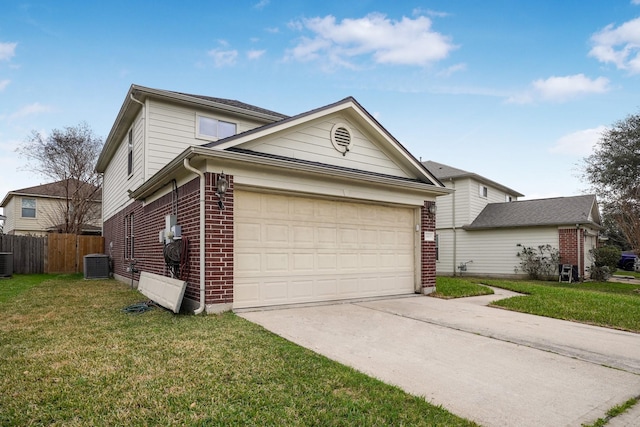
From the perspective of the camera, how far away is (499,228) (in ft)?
60.7

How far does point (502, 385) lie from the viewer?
12.0 feet

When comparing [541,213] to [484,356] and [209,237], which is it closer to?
[484,356]

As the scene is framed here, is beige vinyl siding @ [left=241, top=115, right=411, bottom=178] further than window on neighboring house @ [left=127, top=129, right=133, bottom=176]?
No

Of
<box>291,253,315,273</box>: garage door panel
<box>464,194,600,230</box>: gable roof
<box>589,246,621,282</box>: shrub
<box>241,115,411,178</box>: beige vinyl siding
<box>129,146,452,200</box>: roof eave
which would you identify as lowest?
<box>589,246,621,282</box>: shrub

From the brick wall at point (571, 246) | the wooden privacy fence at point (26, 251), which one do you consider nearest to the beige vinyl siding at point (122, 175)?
the wooden privacy fence at point (26, 251)

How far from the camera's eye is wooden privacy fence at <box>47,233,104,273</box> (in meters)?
17.5

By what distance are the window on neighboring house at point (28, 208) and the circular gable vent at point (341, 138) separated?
1089 inches

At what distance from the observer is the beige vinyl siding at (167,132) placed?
1060 cm

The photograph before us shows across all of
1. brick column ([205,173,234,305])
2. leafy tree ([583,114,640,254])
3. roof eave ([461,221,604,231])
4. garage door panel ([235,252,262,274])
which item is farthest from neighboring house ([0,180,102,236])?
leafy tree ([583,114,640,254])

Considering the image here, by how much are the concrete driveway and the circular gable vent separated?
12.1ft

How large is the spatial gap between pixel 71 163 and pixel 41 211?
20.1 feet

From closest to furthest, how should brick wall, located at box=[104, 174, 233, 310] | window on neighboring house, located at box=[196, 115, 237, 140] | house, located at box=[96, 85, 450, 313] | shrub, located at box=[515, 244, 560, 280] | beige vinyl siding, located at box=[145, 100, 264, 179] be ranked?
1. brick wall, located at box=[104, 174, 233, 310]
2. house, located at box=[96, 85, 450, 313]
3. beige vinyl siding, located at box=[145, 100, 264, 179]
4. window on neighboring house, located at box=[196, 115, 237, 140]
5. shrub, located at box=[515, 244, 560, 280]

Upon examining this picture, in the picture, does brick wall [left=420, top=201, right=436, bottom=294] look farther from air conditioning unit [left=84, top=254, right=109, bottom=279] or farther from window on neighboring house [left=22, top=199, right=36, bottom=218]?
window on neighboring house [left=22, top=199, right=36, bottom=218]

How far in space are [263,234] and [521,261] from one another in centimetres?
1503
